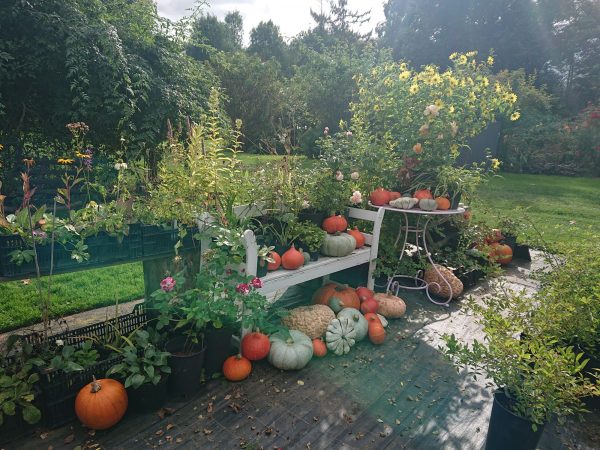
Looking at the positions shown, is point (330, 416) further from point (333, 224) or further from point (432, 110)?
point (432, 110)

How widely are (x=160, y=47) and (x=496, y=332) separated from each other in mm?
4571

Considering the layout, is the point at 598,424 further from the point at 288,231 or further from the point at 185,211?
the point at 185,211

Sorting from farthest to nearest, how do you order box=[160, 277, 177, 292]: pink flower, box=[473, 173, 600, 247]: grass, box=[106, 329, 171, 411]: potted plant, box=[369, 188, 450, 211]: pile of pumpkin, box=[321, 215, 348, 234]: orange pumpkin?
box=[473, 173, 600, 247]: grass, box=[369, 188, 450, 211]: pile of pumpkin, box=[321, 215, 348, 234]: orange pumpkin, box=[160, 277, 177, 292]: pink flower, box=[106, 329, 171, 411]: potted plant

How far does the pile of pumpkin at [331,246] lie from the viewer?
2.81 m

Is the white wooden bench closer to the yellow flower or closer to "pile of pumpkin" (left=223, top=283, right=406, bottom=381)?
"pile of pumpkin" (left=223, top=283, right=406, bottom=381)

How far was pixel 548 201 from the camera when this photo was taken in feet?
28.8

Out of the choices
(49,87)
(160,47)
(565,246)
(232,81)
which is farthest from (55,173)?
(232,81)

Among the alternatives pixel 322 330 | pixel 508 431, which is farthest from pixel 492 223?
pixel 508 431

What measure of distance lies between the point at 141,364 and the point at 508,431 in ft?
6.12

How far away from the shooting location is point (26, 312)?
3.13 metres

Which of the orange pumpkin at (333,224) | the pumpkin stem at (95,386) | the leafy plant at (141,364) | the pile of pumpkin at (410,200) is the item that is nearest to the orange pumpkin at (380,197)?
the pile of pumpkin at (410,200)

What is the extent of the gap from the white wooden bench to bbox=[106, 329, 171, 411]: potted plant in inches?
28.2

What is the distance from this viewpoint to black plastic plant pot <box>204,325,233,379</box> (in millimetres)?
2387

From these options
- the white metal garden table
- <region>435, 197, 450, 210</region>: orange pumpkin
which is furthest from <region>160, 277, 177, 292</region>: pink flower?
<region>435, 197, 450, 210</region>: orange pumpkin
